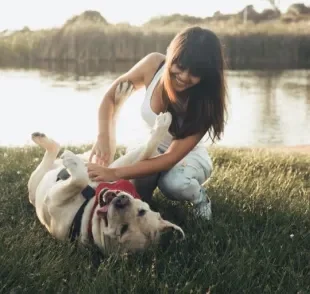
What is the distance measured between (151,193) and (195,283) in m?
1.11

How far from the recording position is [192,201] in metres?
3.29

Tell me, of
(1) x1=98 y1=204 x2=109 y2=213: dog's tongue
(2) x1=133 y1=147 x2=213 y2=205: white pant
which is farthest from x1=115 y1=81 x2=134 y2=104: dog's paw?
(1) x1=98 y1=204 x2=109 y2=213: dog's tongue

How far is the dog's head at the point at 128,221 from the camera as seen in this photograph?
251 cm

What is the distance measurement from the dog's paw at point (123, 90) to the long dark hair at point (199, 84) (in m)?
0.38

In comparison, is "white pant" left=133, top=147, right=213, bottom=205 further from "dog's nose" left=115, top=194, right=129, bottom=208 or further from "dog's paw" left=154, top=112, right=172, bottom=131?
"dog's nose" left=115, top=194, right=129, bottom=208

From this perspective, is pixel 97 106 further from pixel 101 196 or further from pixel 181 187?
pixel 101 196

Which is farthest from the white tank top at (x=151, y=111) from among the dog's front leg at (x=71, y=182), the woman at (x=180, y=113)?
the dog's front leg at (x=71, y=182)

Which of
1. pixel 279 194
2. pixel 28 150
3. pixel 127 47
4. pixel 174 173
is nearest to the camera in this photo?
pixel 174 173

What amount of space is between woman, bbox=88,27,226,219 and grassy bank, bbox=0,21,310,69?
871 centimetres

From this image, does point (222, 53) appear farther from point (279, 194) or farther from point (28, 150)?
point (28, 150)

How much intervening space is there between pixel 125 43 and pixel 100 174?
9.50m

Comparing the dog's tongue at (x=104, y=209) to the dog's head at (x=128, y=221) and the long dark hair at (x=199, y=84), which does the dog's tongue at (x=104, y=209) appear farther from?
the long dark hair at (x=199, y=84)

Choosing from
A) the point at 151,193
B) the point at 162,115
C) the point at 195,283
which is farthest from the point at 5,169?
the point at 195,283

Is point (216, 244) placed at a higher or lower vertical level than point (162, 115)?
lower
